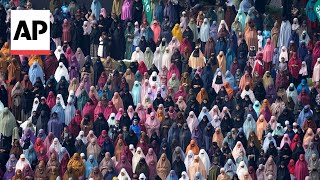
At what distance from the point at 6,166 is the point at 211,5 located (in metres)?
13.5

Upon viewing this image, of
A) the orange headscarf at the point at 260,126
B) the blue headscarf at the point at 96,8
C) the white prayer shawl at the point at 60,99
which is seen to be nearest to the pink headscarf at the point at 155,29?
the blue headscarf at the point at 96,8

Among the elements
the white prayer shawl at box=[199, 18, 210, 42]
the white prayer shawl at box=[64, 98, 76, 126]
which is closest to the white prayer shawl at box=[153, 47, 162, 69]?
the white prayer shawl at box=[199, 18, 210, 42]

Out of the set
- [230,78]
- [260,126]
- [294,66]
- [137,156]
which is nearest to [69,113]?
[137,156]

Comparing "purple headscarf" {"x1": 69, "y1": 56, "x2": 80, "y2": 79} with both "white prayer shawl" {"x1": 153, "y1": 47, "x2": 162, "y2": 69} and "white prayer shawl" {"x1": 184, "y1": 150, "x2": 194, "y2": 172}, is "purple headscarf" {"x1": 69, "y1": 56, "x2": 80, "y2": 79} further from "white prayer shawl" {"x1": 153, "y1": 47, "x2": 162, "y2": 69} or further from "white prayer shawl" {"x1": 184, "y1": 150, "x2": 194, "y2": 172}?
"white prayer shawl" {"x1": 184, "y1": 150, "x2": 194, "y2": 172}

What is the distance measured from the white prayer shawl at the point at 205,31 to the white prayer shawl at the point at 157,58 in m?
1.98

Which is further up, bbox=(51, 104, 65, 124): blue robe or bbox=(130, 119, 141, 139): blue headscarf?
bbox=(51, 104, 65, 124): blue robe

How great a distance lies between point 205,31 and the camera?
7475cm

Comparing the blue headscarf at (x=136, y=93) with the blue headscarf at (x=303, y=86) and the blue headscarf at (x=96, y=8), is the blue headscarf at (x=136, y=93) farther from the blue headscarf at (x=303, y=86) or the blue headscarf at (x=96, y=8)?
the blue headscarf at (x=96, y=8)

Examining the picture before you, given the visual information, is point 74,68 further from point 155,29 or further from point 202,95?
point 202,95

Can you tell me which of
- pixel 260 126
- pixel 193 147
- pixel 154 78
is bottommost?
pixel 193 147

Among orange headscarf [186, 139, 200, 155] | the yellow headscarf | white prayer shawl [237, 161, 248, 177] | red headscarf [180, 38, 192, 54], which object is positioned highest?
the yellow headscarf

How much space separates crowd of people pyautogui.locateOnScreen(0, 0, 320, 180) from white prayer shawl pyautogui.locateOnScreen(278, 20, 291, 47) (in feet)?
0.11

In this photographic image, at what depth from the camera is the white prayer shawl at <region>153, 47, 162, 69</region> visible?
240 feet

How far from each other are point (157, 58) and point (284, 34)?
4.55 metres
